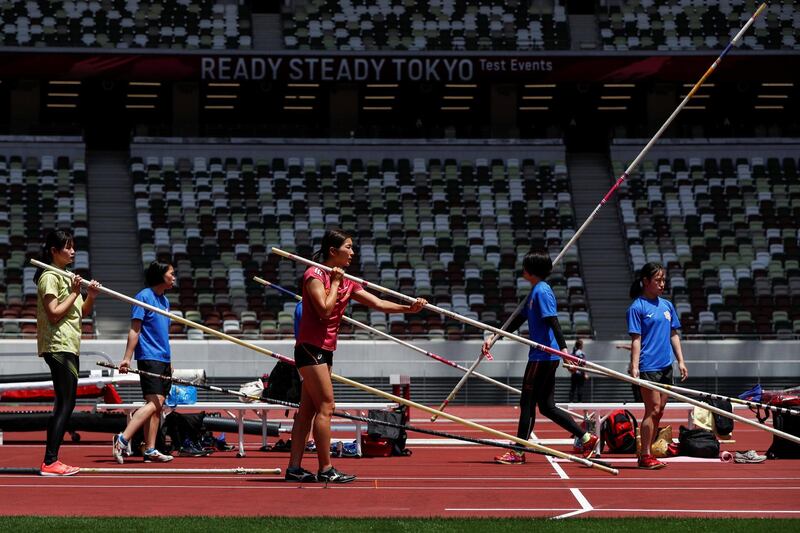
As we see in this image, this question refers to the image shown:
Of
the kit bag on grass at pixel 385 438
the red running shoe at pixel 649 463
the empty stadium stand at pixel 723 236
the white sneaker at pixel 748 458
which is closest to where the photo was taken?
the red running shoe at pixel 649 463

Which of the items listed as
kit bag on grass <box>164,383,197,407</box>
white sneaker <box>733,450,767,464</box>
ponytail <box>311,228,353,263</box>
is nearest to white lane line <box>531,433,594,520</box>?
white sneaker <box>733,450,767,464</box>

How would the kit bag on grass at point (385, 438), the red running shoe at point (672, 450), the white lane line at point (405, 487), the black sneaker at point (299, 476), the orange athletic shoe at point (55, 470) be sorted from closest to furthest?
the white lane line at point (405, 487), the black sneaker at point (299, 476), the orange athletic shoe at point (55, 470), the red running shoe at point (672, 450), the kit bag on grass at point (385, 438)

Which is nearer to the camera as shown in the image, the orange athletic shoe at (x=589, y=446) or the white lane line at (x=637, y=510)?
the white lane line at (x=637, y=510)

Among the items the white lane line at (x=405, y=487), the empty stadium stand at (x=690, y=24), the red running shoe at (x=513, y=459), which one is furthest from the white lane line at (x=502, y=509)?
the empty stadium stand at (x=690, y=24)

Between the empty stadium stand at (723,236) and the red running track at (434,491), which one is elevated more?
the empty stadium stand at (723,236)

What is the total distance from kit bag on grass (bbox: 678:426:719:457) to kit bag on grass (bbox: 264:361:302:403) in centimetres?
398

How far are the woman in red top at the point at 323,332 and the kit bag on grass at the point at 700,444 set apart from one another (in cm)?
428

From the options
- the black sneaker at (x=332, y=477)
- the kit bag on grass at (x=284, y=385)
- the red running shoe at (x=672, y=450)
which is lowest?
the red running shoe at (x=672, y=450)

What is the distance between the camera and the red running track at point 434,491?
805 cm

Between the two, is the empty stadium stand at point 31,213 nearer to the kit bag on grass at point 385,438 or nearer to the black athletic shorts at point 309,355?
the kit bag on grass at point 385,438

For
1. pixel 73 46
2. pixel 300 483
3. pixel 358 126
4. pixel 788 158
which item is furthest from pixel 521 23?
pixel 300 483

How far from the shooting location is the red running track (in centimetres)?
805

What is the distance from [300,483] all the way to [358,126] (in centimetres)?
2666

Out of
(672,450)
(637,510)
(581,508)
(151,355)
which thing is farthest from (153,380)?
(672,450)
